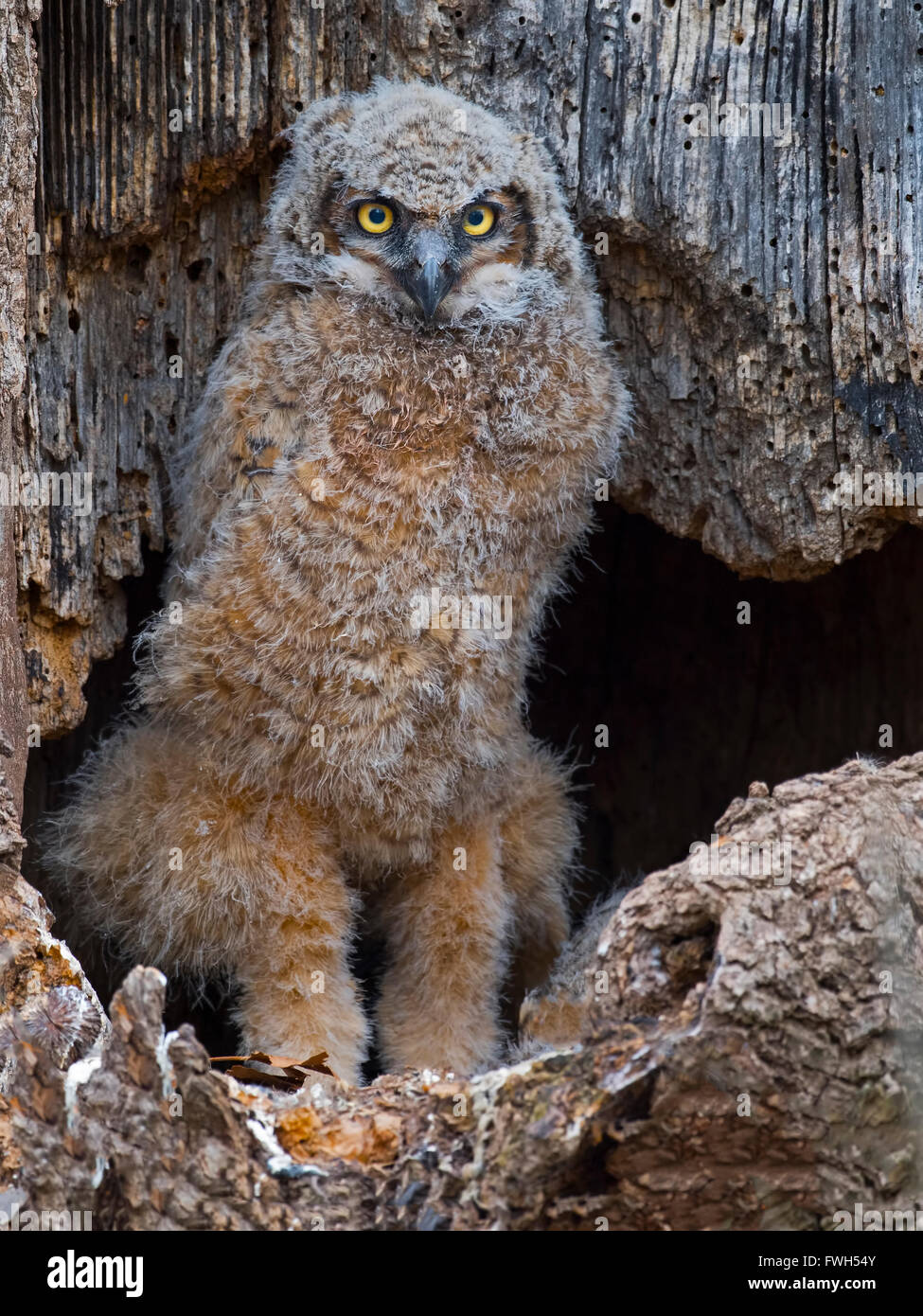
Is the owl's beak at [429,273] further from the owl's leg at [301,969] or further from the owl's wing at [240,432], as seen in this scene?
the owl's leg at [301,969]

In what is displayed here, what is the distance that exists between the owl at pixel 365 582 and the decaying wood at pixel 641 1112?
3.52ft

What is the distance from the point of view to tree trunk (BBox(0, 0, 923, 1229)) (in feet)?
7.59

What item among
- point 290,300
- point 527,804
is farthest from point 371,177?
point 527,804

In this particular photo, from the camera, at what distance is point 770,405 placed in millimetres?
3758

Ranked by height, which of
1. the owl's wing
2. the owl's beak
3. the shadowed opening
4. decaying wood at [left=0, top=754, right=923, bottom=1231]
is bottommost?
decaying wood at [left=0, top=754, right=923, bottom=1231]

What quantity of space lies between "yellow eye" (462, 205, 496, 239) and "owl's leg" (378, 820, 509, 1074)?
1.59 m

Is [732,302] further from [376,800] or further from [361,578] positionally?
[376,800]

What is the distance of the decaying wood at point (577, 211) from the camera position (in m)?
3.58

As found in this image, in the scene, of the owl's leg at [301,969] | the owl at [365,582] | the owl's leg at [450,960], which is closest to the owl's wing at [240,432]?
the owl at [365,582]

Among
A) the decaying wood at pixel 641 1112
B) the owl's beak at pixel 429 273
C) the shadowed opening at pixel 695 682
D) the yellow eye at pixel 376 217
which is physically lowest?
the decaying wood at pixel 641 1112

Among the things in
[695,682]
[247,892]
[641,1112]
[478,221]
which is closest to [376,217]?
[478,221]

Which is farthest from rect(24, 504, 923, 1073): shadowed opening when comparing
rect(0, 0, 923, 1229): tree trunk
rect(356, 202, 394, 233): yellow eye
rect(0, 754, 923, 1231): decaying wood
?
rect(0, 754, 923, 1231): decaying wood

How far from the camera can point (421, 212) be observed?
10.6 ft

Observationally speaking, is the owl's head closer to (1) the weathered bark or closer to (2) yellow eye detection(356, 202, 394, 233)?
(2) yellow eye detection(356, 202, 394, 233)
